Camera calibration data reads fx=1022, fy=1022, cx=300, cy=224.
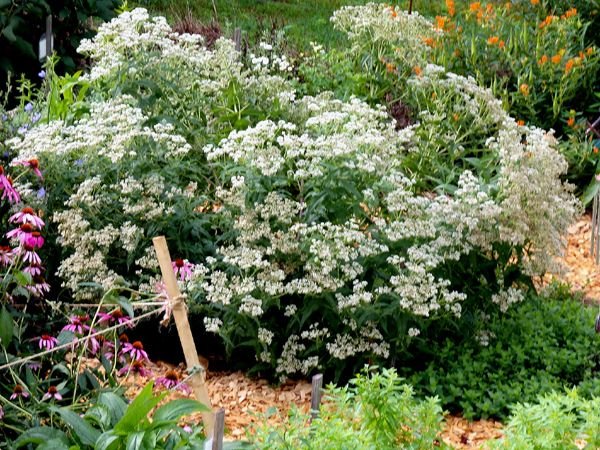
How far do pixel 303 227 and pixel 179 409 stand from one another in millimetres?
1380

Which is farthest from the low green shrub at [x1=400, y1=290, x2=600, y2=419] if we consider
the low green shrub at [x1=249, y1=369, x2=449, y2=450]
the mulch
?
the low green shrub at [x1=249, y1=369, x2=449, y2=450]

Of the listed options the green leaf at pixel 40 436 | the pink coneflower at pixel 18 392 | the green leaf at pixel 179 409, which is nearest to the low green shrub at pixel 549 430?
the green leaf at pixel 179 409

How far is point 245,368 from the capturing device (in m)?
5.09

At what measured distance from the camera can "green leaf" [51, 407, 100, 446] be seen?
3.35m

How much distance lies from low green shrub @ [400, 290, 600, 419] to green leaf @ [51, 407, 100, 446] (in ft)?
5.95

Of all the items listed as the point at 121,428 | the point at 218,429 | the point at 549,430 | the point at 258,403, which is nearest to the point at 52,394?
the point at 121,428

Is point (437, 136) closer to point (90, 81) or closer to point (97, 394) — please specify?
point (90, 81)

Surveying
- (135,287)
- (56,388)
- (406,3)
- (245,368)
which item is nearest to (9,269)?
(56,388)

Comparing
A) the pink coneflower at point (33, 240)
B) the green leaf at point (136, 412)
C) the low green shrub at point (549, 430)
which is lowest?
the low green shrub at point (549, 430)

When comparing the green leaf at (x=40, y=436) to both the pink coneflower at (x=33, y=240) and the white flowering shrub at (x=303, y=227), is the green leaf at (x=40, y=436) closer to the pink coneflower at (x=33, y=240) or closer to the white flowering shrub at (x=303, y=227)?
the pink coneflower at (x=33, y=240)

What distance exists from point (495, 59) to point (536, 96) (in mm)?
589

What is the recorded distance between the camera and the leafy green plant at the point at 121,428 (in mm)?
3271

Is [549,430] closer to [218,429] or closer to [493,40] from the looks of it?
[218,429]

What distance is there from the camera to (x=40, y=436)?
344 centimetres
